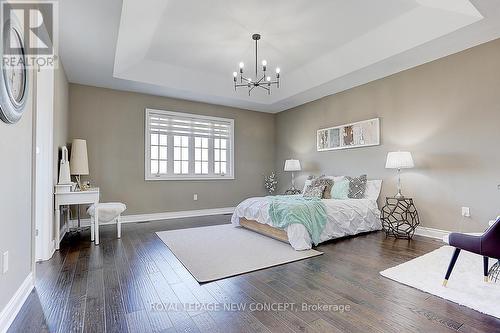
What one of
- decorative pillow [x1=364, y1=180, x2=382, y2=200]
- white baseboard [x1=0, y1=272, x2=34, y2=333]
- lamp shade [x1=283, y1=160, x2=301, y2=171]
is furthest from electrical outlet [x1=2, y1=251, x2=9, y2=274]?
lamp shade [x1=283, y1=160, x2=301, y2=171]

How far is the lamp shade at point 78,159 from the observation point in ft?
14.2

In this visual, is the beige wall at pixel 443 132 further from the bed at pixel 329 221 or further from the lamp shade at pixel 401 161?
the bed at pixel 329 221

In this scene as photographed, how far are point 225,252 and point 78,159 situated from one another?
3.10m

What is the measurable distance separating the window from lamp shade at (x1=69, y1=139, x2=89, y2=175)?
1239 mm

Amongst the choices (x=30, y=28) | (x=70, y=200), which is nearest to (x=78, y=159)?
(x=70, y=200)

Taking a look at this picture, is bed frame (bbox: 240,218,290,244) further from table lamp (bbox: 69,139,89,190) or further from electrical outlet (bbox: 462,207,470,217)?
table lamp (bbox: 69,139,89,190)

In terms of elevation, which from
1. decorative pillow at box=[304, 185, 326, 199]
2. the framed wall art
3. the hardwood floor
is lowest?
the hardwood floor

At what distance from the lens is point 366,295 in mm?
2121

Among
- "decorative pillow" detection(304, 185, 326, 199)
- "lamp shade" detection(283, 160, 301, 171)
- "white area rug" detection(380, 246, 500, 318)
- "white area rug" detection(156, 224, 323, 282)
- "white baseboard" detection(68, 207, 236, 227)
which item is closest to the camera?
"white area rug" detection(380, 246, 500, 318)

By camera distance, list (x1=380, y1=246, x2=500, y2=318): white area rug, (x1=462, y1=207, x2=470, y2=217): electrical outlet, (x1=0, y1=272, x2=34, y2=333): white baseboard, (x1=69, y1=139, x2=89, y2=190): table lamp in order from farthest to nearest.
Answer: (x1=69, y1=139, x2=89, y2=190): table lamp, (x1=462, y1=207, x2=470, y2=217): electrical outlet, (x1=380, y1=246, x2=500, y2=318): white area rug, (x1=0, y1=272, x2=34, y2=333): white baseboard

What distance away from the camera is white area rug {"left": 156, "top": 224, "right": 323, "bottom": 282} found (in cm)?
272

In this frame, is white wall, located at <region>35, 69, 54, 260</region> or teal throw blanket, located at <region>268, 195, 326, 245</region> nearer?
white wall, located at <region>35, 69, 54, 260</region>

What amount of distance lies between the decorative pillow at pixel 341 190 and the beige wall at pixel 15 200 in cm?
428

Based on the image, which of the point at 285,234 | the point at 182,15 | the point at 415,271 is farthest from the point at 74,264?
the point at 415,271
